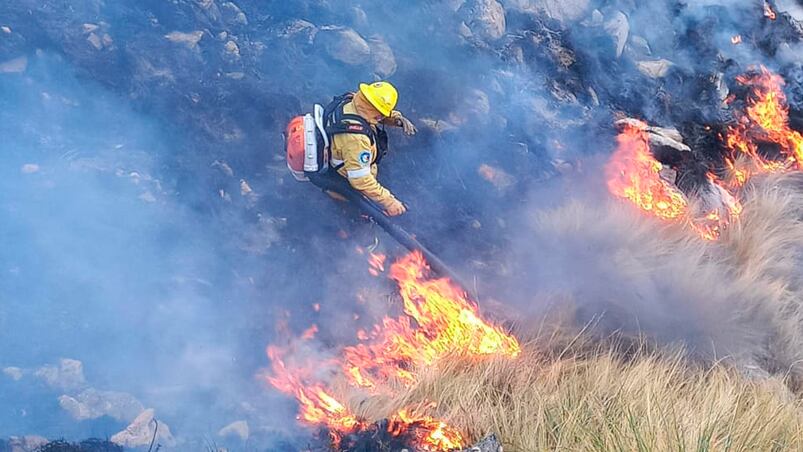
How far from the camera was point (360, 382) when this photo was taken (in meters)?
4.72

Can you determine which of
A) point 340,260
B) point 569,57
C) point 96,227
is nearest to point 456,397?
point 340,260

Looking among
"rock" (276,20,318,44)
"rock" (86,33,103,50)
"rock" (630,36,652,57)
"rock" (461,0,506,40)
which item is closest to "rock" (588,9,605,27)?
"rock" (630,36,652,57)

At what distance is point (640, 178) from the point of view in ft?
20.6

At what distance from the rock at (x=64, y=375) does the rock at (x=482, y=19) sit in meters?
4.82

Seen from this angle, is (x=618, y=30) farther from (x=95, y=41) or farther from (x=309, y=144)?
(x=95, y=41)

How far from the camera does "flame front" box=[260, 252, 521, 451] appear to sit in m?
4.13

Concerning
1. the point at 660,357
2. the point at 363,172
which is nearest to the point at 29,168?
the point at 363,172

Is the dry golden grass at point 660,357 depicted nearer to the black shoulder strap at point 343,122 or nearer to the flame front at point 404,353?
the flame front at point 404,353

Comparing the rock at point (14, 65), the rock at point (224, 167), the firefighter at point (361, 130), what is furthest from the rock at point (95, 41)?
the firefighter at point (361, 130)

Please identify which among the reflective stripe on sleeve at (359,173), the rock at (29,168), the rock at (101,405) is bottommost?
the rock at (101,405)

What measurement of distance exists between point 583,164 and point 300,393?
→ 349cm

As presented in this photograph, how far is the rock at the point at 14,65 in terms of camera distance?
5.84m

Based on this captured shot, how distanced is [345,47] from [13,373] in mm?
3901

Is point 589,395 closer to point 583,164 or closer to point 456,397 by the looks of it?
point 456,397
